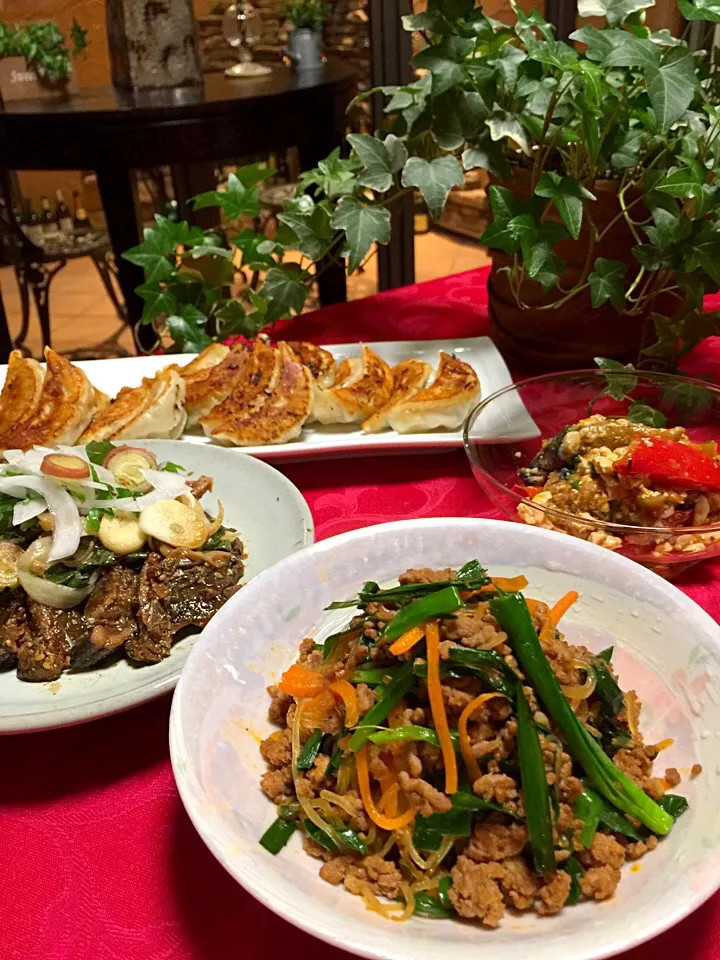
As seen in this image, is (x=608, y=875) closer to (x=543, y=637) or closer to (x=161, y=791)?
(x=543, y=637)

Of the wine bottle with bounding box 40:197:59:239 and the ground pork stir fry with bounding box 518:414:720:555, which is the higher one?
the ground pork stir fry with bounding box 518:414:720:555

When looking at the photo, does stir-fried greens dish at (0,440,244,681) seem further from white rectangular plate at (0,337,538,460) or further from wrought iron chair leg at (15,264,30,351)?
wrought iron chair leg at (15,264,30,351)

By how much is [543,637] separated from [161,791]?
556 mm

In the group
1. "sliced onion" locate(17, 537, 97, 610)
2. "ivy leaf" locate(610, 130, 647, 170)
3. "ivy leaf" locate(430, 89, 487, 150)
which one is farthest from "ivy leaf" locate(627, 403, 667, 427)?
"sliced onion" locate(17, 537, 97, 610)

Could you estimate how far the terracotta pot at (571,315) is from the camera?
69.1 inches

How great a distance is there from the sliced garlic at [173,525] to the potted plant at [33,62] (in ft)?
11.9

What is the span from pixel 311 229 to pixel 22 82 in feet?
9.61

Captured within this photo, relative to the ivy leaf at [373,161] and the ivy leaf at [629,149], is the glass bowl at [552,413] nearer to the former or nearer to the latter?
the ivy leaf at [629,149]

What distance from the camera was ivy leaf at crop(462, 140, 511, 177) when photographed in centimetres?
171

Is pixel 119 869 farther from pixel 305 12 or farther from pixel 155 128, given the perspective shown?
pixel 305 12

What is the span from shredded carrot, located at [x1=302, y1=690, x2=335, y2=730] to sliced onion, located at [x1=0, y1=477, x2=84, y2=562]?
501 mm

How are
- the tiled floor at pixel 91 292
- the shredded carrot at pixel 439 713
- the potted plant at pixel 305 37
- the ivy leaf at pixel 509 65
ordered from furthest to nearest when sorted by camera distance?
the tiled floor at pixel 91 292 → the potted plant at pixel 305 37 → the ivy leaf at pixel 509 65 → the shredded carrot at pixel 439 713

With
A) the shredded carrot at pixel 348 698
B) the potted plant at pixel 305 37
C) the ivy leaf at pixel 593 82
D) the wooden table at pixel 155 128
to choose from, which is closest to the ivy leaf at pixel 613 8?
the ivy leaf at pixel 593 82

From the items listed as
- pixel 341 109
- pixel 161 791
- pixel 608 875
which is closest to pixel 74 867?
pixel 161 791
